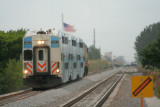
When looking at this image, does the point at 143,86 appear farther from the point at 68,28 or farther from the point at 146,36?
the point at 146,36

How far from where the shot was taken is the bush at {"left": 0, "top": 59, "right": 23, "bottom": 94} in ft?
64.4

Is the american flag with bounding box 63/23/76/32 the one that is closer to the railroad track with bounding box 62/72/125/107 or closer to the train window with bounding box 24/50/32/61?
the train window with bounding box 24/50/32/61

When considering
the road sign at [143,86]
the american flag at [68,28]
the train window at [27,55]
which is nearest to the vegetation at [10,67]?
the train window at [27,55]

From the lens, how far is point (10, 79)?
20016 millimetres

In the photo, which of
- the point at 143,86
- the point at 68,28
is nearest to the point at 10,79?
the point at 143,86

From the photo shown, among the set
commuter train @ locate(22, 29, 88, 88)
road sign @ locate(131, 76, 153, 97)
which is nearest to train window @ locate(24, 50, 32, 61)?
commuter train @ locate(22, 29, 88, 88)

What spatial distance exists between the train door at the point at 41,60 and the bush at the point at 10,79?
8.47 feet

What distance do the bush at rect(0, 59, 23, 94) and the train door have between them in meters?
2.58

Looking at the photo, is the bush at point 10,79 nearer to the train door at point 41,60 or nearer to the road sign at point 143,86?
the train door at point 41,60

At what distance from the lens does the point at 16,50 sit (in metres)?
26.1

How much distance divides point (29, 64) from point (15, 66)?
3.22 m

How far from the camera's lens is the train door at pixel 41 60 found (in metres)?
18.7

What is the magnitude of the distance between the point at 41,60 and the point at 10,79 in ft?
10.1

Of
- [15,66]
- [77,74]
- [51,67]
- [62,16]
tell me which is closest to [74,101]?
[51,67]
